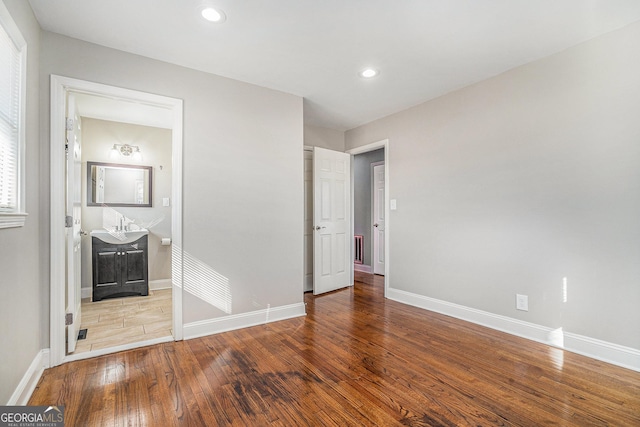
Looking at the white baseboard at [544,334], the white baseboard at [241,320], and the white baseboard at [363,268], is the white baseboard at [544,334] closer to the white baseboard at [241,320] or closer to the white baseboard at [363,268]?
the white baseboard at [241,320]

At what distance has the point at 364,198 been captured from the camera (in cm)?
601

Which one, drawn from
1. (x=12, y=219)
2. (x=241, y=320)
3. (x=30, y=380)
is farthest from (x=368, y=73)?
(x=30, y=380)

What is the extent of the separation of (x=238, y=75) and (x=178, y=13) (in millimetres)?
911

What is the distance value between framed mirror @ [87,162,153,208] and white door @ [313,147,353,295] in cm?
267

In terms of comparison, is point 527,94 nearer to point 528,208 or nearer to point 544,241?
point 528,208

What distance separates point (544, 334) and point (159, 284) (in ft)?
16.2

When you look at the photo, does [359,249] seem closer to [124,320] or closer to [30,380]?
[124,320]

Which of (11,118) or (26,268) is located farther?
(26,268)

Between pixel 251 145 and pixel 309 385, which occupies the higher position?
pixel 251 145

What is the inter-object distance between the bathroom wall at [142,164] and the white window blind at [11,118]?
2809mm

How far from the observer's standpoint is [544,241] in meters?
2.60

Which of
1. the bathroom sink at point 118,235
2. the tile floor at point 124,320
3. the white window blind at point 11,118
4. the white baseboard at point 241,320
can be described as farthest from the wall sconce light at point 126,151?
the white baseboard at point 241,320

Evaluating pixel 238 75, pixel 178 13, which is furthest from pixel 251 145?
pixel 178 13

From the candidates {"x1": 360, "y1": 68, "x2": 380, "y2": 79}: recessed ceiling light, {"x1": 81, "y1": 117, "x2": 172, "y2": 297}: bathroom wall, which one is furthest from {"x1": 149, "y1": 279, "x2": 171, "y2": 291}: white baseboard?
{"x1": 360, "y1": 68, "x2": 380, "y2": 79}: recessed ceiling light
